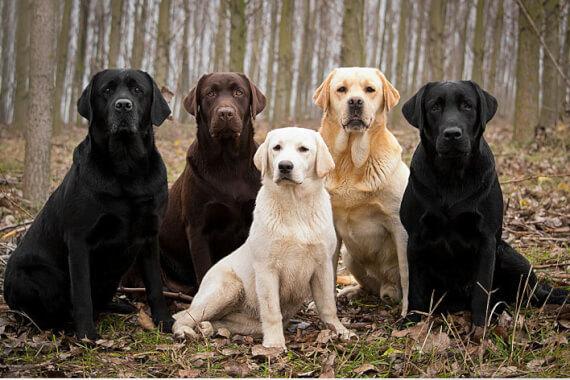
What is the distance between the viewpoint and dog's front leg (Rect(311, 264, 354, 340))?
395 cm

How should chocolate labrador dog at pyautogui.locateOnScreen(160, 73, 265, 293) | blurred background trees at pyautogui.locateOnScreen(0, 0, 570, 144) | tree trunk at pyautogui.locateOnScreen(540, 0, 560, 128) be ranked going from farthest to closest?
blurred background trees at pyautogui.locateOnScreen(0, 0, 570, 144)
tree trunk at pyautogui.locateOnScreen(540, 0, 560, 128)
chocolate labrador dog at pyautogui.locateOnScreen(160, 73, 265, 293)

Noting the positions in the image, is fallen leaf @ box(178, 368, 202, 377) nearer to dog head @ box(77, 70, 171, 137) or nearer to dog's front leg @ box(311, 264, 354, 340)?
dog's front leg @ box(311, 264, 354, 340)

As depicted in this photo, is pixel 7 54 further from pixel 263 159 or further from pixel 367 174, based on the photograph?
pixel 263 159

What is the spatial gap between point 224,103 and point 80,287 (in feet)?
5.37

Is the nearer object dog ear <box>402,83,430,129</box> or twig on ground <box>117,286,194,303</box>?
dog ear <box>402,83,430,129</box>

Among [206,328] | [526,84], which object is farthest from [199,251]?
[526,84]

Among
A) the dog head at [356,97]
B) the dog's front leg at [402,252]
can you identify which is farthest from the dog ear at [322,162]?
the dog's front leg at [402,252]

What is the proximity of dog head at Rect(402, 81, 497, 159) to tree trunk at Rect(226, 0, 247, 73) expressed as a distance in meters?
12.2

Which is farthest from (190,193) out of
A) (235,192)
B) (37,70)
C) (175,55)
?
(175,55)

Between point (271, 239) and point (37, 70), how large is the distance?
4.66 metres

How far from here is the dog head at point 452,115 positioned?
12.4ft

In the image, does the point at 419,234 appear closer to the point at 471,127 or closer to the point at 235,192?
the point at 471,127

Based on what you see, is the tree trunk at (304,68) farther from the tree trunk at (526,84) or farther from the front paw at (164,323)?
the front paw at (164,323)

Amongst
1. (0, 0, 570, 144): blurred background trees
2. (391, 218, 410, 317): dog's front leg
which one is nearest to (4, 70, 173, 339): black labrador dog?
(391, 218, 410, 317): dog's front leg
